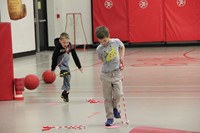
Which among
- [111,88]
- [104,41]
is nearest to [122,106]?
[111,88]

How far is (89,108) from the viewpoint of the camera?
8.27 m

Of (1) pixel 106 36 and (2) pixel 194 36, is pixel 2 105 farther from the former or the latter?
(2) pixel 194 36

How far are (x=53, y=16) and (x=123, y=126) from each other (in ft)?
57.9

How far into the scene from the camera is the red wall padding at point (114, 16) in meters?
23.2

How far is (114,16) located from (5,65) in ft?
47.7

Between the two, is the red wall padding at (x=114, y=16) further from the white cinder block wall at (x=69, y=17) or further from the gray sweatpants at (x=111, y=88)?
the gray sweatpants at (x=111, y=88)

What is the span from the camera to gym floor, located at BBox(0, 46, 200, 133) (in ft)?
22.4

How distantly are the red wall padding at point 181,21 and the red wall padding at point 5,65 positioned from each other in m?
14.4

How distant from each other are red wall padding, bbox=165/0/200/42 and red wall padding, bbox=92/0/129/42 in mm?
2112

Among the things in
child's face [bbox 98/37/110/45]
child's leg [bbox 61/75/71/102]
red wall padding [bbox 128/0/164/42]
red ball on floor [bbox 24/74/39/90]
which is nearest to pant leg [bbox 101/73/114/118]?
child's face [bbox 98/37/110/45]

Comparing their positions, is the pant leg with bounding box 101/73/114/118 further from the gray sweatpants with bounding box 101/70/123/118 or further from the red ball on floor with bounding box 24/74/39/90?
the red ball on floor with bounding box 24/74/39/90

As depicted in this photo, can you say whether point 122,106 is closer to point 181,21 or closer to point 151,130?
point 151,130

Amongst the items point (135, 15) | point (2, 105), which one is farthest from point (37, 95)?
point (135, 15)

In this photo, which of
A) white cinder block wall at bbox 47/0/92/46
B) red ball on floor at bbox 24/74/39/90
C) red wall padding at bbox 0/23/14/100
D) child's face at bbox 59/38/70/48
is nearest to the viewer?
child's face at bbox 59/38/70/48
